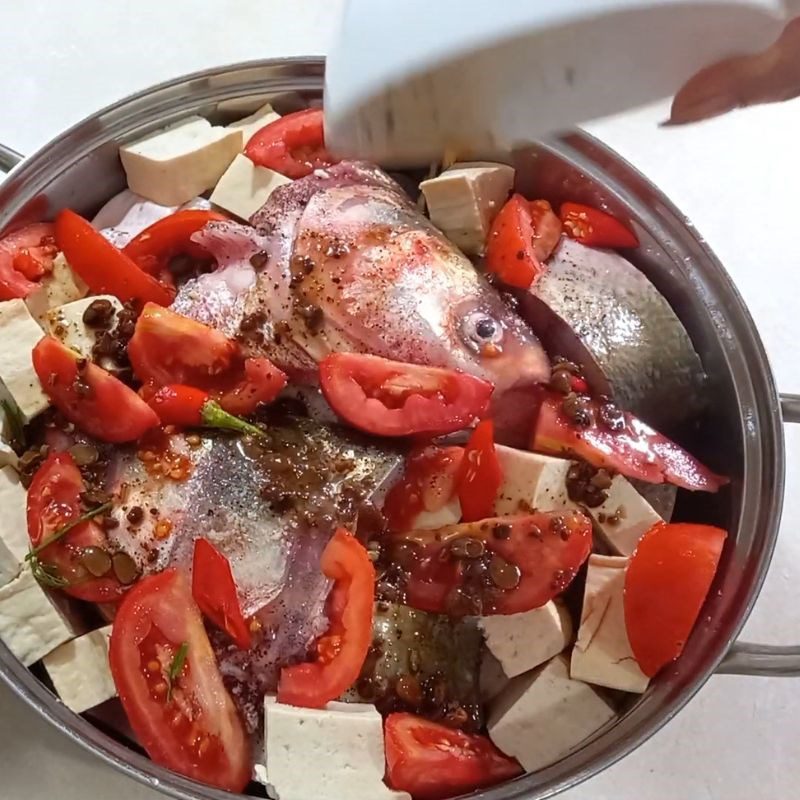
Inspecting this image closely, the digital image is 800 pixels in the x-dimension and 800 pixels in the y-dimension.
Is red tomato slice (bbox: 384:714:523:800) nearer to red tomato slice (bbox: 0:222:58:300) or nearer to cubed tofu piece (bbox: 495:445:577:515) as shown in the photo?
cubed tofu piece (bbox: 495:445:577:515)

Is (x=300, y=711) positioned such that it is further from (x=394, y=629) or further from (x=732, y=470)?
(x=732, y=470)

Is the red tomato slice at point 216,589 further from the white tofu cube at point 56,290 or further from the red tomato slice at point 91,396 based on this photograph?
the white tofu cube at point 56,290

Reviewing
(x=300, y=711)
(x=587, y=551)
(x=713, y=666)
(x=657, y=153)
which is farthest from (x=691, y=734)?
(x=657, y=153)

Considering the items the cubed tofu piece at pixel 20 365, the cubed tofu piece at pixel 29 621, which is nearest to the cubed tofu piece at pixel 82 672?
the cubed tofu piece at pixel 29 621

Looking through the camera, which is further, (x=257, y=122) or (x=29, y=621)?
(x=257, y=122)

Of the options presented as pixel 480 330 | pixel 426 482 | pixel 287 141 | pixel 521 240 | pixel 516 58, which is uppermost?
pixel 516 58

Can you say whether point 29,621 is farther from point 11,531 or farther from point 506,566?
point 506,566

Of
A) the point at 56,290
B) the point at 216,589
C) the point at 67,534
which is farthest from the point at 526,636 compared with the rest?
the point at 56,290
